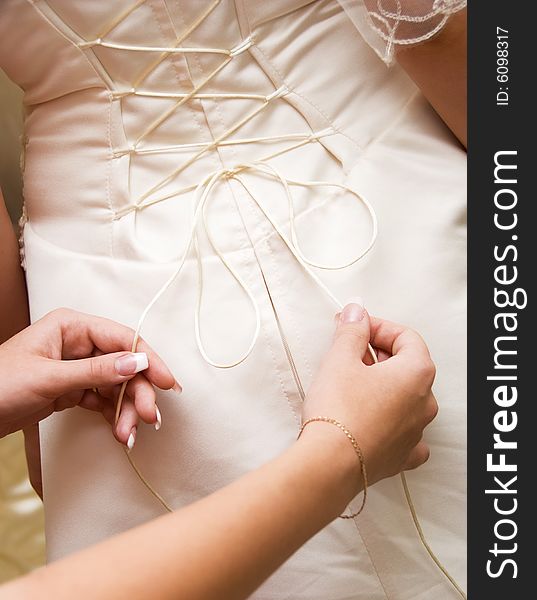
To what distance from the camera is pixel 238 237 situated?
819mm

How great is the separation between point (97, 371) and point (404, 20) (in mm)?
433

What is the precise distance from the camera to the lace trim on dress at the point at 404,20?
747 millimetres

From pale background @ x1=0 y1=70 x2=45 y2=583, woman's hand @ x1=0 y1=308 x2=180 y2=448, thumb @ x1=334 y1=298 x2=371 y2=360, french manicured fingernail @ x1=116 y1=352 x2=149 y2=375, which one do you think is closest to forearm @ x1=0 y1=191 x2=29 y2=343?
woman's hand @ x1=0 y1=308 x2=180 y2=448

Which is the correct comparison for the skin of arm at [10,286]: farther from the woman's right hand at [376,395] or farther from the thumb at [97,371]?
the woman's right hand at [376,395]

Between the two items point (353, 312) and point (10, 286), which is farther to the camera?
point (10, 286)

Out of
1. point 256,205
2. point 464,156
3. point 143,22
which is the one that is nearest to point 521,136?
point 464,156

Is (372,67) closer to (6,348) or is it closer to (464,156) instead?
(464,156)

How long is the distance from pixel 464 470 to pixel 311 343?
0.19 metres

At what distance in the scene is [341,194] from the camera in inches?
32.3

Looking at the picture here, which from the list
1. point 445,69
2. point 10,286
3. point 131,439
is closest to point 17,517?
point 10,286

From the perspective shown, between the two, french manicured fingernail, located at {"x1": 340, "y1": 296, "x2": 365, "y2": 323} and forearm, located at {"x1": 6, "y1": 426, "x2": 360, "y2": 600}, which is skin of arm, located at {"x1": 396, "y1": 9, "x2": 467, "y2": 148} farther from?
forearm, located at {"x1": 6, "y1": 426, "x2": 360, "y2": 600}

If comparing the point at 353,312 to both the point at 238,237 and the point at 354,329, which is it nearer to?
the point at 354,329

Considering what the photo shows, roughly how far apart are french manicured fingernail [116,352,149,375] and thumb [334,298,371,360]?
179 millimetres

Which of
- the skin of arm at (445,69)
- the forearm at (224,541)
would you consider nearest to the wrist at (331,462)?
the forearm at (224,541)
